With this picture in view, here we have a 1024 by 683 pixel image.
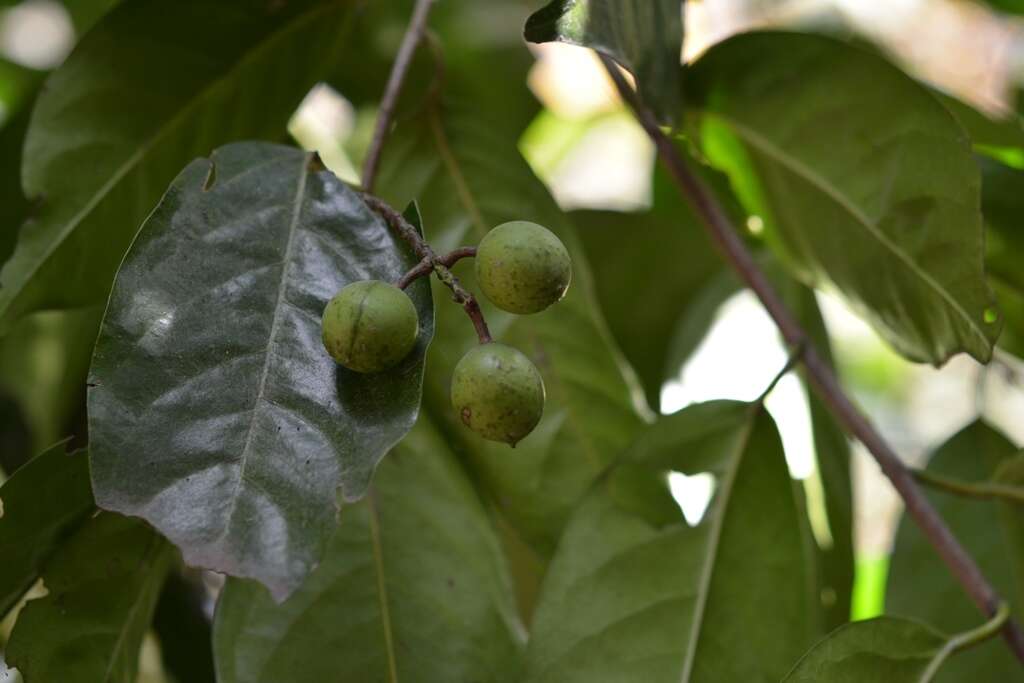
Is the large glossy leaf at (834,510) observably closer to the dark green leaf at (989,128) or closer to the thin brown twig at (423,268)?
the dark green leaf at (989,128)

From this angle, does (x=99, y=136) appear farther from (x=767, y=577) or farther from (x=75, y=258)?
(x=767, y=577)

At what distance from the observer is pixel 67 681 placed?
2.27 feet

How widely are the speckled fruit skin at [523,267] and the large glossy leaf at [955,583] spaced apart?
554 mm

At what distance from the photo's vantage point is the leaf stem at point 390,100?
0.78 m

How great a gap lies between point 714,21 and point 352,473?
2.70m

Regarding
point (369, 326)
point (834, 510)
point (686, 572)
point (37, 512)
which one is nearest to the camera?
point (369, 326)

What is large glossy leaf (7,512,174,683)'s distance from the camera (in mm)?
687

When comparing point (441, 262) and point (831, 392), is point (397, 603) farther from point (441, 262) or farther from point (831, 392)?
point (831, 392)

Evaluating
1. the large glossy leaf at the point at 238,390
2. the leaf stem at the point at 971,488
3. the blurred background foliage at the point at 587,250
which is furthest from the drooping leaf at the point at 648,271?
the large glossy leaf at the point at 238,390

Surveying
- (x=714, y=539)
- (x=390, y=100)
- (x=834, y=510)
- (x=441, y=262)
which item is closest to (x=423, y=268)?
(x=441, y=262)

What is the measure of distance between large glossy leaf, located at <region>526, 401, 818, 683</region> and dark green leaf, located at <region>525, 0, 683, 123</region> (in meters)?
0.26

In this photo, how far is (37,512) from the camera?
678 millimetres

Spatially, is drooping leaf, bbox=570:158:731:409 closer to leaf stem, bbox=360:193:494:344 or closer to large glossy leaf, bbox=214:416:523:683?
large glossy leaf, bbox=214:416:523:683

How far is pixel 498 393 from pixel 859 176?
461 millimetres
